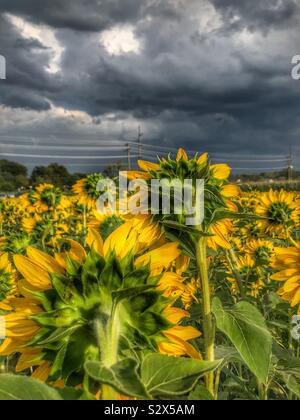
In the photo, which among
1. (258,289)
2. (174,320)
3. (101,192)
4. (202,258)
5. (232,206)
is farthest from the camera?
(101,192)

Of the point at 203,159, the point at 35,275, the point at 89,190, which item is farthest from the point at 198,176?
the point at 89,190

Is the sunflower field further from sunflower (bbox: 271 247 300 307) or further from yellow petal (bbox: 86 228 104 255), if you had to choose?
sunflower (bbox: 271 247 300 307)

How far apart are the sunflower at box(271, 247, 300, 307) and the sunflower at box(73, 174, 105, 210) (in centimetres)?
337

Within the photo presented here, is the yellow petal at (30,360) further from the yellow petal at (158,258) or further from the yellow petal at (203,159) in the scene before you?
the yellow petal at (203,159)

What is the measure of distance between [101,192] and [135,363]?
4368 mm

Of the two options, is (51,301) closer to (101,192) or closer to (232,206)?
(232,206)

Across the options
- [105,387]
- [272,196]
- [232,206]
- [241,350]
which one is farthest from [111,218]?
[105,387]

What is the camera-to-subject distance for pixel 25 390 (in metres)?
0.55

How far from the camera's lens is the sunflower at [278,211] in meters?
3.62

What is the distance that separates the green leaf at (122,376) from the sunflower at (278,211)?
3.11 m

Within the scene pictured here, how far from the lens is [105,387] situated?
0.61 m

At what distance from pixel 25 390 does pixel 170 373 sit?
0.64 feet

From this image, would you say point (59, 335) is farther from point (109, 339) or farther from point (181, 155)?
point (181, 155)

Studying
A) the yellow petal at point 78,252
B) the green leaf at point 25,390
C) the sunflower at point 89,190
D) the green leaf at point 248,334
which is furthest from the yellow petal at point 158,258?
the sunflower at point 89,190
